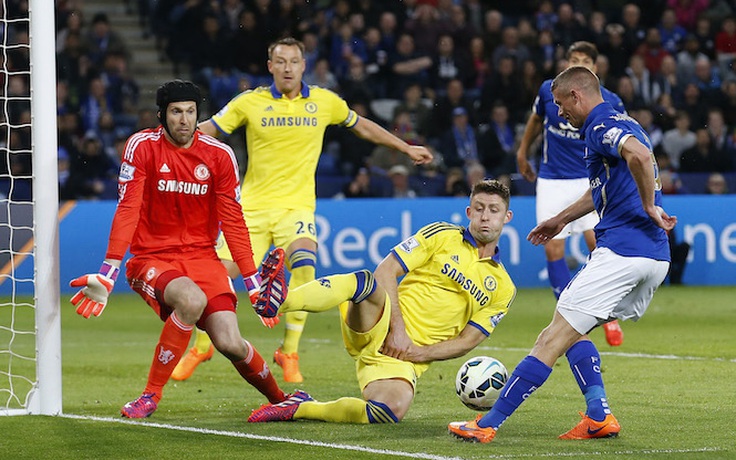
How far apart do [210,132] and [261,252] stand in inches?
36.3

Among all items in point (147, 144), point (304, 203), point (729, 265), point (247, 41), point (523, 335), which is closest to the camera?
point (147, 144)

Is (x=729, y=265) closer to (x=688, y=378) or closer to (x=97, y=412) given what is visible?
(x=688, y=378)

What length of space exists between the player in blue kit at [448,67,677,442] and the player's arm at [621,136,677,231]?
0.02 meters

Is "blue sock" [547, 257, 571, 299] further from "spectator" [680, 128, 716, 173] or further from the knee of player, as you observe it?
"spectator" [680, 128, 716, 173]

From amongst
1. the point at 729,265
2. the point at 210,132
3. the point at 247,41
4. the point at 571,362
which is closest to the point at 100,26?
the point at 247,41

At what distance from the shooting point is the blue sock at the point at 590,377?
6289 mm

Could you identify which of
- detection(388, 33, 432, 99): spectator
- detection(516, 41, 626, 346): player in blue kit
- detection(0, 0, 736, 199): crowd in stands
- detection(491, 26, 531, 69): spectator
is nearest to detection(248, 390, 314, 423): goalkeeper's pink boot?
detection(516, 41, 626, 346): player in blue kit

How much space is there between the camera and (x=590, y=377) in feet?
21.2

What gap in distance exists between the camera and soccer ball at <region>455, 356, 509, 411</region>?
21.9ft

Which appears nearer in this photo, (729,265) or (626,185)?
(626,185)

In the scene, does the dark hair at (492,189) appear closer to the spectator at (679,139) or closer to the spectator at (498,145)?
the spectator at (498,145)

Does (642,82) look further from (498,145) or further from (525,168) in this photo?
(525,168)

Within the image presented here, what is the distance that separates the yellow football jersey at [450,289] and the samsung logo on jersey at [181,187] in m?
1.11

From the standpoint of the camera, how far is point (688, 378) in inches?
341
